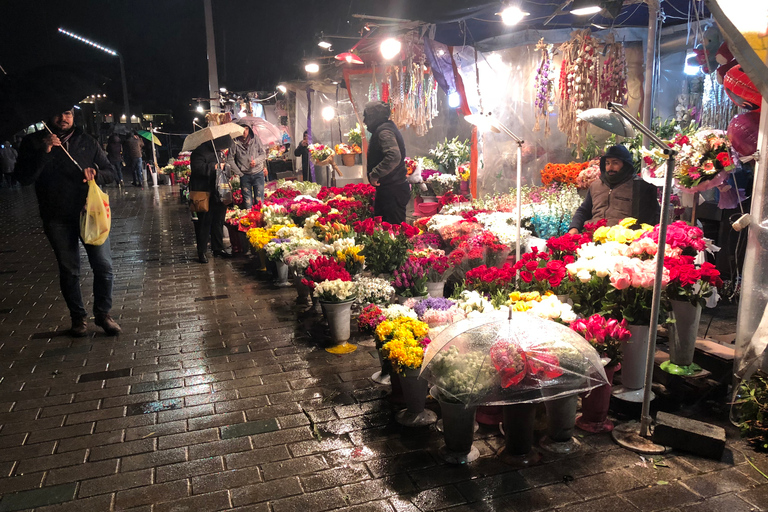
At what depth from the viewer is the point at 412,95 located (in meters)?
11.0

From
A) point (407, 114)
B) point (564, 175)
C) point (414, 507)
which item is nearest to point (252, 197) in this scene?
point (407, 114)

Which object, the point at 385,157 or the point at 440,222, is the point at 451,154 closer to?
the point at 385,157

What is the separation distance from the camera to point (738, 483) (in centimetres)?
308

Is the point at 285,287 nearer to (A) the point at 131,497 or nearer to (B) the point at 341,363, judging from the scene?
(B) the point at 341,363

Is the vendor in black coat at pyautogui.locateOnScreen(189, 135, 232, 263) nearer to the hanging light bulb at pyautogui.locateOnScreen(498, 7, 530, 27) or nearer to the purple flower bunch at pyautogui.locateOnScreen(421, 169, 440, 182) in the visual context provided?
the purple flower bunch at pyautogui.locateOnScreen(421, 169, 440, 182)

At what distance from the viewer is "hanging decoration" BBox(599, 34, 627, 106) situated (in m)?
7.59

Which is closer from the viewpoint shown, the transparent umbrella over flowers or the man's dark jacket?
the transparent umbrella over flowers

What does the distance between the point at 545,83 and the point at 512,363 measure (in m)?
6.53

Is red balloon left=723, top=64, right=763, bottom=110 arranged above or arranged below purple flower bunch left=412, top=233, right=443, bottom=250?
above

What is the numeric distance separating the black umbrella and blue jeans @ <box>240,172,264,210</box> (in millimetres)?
5704

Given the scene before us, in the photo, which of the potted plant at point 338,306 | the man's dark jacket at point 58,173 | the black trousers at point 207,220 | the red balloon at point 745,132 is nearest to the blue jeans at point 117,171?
the man's dark jacket at point 58,173

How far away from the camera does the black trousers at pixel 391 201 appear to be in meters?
8.01


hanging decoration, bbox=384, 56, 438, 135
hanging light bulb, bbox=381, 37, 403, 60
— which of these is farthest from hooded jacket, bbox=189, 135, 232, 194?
hanging decoration, bbox=384, 56, 438, 135

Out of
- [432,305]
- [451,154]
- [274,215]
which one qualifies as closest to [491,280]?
[432,305]
